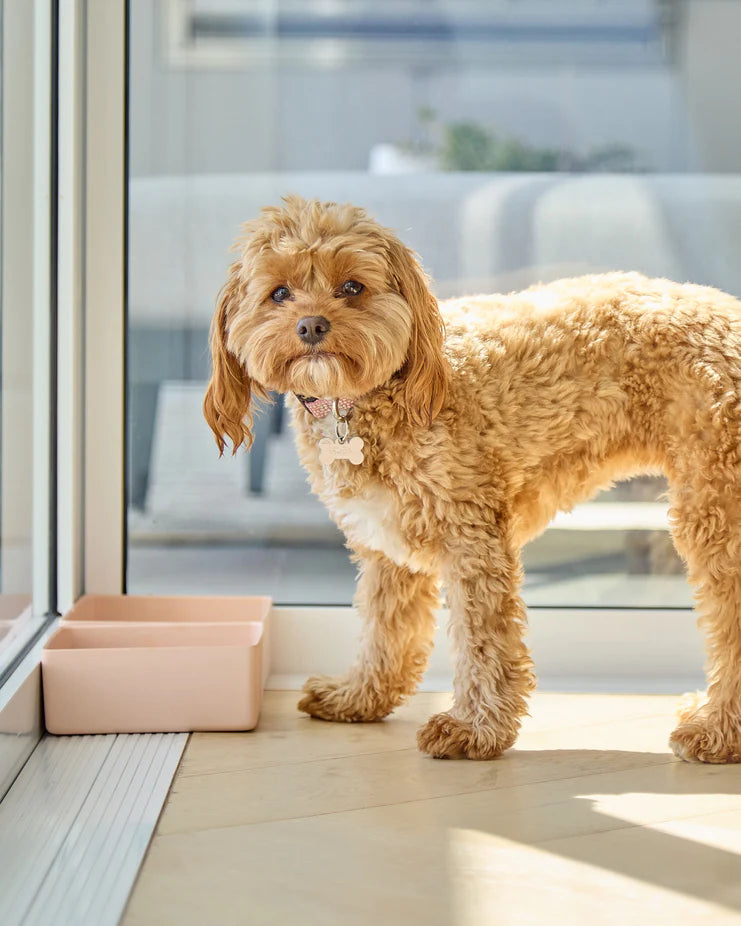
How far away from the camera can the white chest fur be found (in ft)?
6.50

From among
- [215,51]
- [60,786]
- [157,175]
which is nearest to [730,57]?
[215,51]

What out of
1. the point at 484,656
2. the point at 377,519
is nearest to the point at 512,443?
the point at 377,519

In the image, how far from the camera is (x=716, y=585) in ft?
6.51

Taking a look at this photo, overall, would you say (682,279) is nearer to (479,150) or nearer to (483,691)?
(479,150)

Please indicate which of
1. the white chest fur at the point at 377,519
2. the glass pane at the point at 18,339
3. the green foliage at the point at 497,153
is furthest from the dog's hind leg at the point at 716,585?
the glass pane at the point at 18,339

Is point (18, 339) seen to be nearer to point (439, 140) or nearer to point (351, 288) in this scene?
point (351, 288)

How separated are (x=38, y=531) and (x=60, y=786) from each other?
25.8 inches

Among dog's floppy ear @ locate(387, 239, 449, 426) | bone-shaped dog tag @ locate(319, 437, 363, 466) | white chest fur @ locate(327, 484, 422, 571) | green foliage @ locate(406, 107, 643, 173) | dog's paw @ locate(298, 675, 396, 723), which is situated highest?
green foliage @ locate(406, 107, 643, 173)

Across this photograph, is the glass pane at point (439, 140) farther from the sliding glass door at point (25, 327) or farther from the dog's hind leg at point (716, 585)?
the dog's hind leg at point (716, 585)

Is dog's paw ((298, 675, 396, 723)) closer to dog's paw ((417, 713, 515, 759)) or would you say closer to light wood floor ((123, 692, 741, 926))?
light wood floor ((123, 692, 741, 926))

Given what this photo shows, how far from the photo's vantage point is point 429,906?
1.45 meters

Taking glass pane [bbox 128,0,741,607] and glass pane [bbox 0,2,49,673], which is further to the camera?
glass pane [bbox 128,0,741,607]

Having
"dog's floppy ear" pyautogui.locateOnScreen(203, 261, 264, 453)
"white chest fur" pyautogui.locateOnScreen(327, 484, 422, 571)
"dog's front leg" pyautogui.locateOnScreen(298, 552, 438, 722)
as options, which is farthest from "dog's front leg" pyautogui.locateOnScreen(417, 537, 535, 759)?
"dog's floppy ear" pyautogui.locateOnScreen(203, 261, 264, 453)

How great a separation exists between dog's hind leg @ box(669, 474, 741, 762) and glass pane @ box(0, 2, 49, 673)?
47.6 inches
